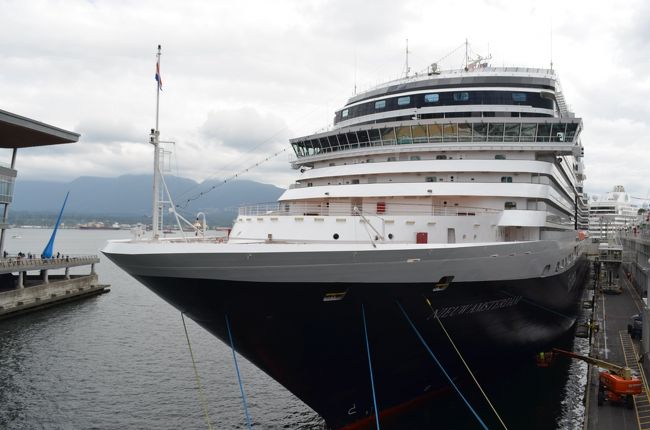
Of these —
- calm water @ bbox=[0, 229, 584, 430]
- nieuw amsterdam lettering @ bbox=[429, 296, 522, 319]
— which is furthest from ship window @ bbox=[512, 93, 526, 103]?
calm water @ bbox=[0, 229, 584, 430]

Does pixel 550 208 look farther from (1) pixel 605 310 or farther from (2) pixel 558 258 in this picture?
(1) pixel 605 310

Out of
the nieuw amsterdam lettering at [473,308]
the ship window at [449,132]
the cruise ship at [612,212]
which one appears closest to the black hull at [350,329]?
the nieuw amsterdam lettering at [473,308]

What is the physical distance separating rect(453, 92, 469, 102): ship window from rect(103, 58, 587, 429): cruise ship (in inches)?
1.9

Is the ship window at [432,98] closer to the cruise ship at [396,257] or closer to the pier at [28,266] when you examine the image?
the cruise ship at [396,257]

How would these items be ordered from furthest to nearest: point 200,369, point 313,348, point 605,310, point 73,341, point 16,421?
point 605,310 → point 73,341 → point 200,369 → point 16,421 → point 313,348

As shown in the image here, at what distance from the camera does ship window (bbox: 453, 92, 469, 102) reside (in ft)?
68.5

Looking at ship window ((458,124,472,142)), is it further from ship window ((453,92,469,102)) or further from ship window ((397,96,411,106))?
ship window ((397,96,411,106))

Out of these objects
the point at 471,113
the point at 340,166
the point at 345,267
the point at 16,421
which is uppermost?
the point at 471,113

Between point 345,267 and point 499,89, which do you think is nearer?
point 345,267

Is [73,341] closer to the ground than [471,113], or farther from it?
closer to the ground

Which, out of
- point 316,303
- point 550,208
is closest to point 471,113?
point 550,208

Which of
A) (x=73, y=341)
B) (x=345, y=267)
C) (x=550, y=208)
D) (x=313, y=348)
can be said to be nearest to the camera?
(x=345, y=267)

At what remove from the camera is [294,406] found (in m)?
19.7

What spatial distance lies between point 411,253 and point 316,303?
2529 mm
